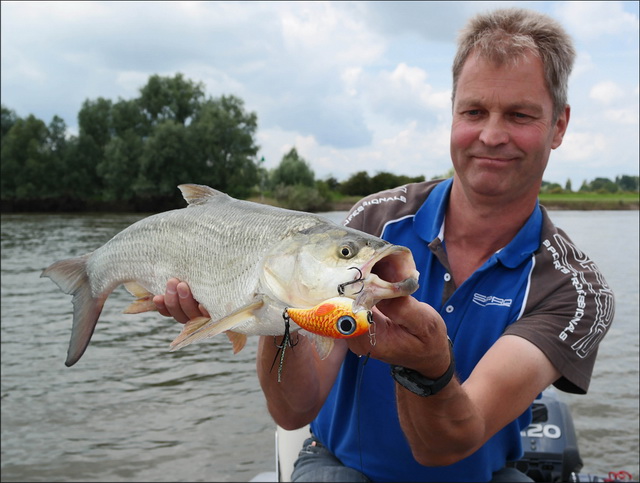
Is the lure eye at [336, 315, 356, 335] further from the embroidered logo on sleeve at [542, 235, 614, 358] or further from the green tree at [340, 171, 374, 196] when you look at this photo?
the green tree at [340, 171, 374, 196]

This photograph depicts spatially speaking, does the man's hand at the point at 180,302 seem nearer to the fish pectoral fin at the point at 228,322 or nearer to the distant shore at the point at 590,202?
the fish pectoral fin at the point at 228,322

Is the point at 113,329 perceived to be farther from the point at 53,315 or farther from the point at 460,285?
the point at 460,285

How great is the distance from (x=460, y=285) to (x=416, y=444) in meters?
0.80

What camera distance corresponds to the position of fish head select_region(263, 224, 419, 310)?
1677 millimetres

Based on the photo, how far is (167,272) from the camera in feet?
8.28

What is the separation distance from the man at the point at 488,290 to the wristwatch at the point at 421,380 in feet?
1.47

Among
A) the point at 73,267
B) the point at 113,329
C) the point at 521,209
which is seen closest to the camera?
the point at 73,267

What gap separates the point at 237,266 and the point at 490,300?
1.37 metres

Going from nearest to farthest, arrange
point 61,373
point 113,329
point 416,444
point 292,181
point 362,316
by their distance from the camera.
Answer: point 362,316
point 416,444
point 61,373
point 113,329
point 292,181

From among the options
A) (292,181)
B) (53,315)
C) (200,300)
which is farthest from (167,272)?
(292,181)

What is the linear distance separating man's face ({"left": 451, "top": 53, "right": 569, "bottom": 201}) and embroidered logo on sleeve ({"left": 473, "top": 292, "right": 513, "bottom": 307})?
1.64 feet

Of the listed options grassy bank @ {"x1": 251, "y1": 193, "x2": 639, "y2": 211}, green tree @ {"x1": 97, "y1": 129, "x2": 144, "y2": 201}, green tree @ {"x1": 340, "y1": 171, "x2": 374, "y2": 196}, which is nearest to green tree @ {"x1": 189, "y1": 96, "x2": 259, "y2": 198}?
green tree @ {"x1": 97, "y1": 129, "x2": 144, "y2": 201}

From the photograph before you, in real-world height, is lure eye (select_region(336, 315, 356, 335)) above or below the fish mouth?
below

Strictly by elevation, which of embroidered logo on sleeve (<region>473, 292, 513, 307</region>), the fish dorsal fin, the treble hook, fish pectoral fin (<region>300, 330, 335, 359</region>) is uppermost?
the fish dorsal fin
